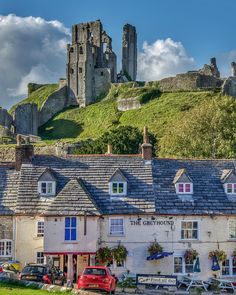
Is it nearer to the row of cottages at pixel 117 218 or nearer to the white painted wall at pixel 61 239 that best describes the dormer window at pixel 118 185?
the row of cottages at pixel 117 218

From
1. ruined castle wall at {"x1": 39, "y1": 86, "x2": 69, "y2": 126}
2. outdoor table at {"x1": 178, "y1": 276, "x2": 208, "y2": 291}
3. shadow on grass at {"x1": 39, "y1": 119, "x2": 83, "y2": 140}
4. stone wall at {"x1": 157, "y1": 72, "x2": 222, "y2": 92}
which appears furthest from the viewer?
ruined castle wall at {"x1": 39, "y1": 86, "x2": 69, "y2": 126}

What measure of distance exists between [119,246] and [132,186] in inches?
180

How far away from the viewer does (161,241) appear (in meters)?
43.0

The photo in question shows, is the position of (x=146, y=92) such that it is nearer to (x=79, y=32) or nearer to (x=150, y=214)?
(x=79, y=32)

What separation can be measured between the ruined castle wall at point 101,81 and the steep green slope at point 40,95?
11.6 metres

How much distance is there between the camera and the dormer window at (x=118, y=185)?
44.2 metres

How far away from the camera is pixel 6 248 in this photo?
4372cm

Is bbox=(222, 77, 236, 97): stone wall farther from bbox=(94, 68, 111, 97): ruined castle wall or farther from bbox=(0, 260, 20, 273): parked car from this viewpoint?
bbox=(0, 260, 20, 273): parked car

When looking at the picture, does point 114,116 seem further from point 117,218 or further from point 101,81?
point 117,218

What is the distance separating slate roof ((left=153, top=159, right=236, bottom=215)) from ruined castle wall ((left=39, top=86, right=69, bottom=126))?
86.2 meters

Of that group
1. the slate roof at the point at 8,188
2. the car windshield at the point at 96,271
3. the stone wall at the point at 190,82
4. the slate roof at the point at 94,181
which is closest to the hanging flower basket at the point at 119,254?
the slate roof at the point at 94,181

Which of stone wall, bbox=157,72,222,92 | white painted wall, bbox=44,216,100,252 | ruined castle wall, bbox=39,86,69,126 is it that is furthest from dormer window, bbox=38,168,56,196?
ruined castle wall, bbox=39,86,69,126

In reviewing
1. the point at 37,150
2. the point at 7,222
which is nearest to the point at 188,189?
the point at 7,222

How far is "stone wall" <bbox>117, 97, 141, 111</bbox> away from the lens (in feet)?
383
